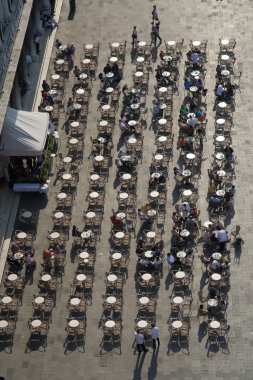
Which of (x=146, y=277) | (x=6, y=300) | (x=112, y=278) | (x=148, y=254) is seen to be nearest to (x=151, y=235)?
(x=148, y=254)

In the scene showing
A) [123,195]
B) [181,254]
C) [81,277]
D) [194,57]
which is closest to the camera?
[81,277]

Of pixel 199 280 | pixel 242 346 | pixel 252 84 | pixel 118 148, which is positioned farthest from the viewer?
pixel 252 84

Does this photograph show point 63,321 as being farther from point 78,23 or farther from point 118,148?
point 78,23

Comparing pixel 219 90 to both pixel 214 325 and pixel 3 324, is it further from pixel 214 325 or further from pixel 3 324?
pixel 3 324

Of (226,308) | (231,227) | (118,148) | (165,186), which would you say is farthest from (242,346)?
(118,148)

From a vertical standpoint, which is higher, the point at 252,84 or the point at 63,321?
the point at 252,84

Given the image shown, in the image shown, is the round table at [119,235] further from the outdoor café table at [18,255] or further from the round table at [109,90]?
the round table at [109,90]

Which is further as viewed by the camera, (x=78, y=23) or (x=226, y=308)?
(x=78, y=23)
